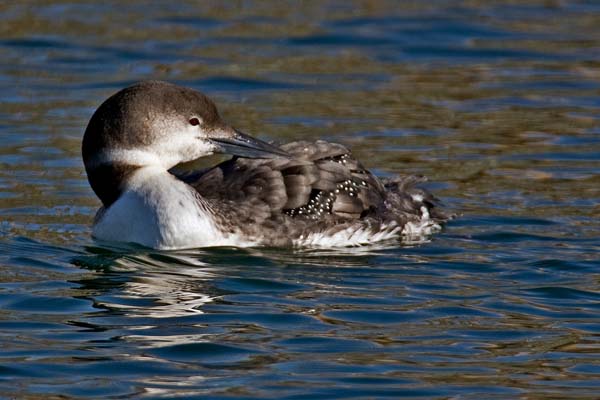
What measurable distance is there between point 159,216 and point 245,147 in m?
0.74

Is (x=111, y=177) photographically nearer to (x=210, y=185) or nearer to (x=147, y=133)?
(x=147, y=133)

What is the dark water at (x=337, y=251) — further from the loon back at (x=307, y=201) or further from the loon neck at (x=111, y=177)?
the loon neck at (x=111, y=177)

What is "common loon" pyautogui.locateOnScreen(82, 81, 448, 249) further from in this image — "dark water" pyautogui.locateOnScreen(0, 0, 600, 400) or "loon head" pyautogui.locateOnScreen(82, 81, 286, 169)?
"dark water" pyautogui.locateOnScreen(0, 0, 600, 400)

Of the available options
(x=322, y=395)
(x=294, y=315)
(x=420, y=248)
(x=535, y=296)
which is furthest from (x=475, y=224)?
(x=322, y=395)

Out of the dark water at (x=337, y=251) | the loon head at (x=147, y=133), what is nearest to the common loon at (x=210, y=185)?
the loon head at (x=147, y=133)

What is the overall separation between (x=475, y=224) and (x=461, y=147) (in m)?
1.96

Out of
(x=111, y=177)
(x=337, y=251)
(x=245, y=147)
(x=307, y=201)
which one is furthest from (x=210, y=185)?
(x=337, y=251)

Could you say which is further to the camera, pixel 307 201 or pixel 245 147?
pixel 307 201

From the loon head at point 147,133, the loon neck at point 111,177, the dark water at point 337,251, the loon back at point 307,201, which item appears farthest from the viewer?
the loon back at point 307,201

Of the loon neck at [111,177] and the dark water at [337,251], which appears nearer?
the dark water at [337,251]

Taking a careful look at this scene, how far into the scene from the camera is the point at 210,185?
32.8 ft

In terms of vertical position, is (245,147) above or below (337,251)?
above

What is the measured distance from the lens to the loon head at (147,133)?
9375 mm

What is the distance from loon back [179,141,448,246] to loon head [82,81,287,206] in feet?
1.03
